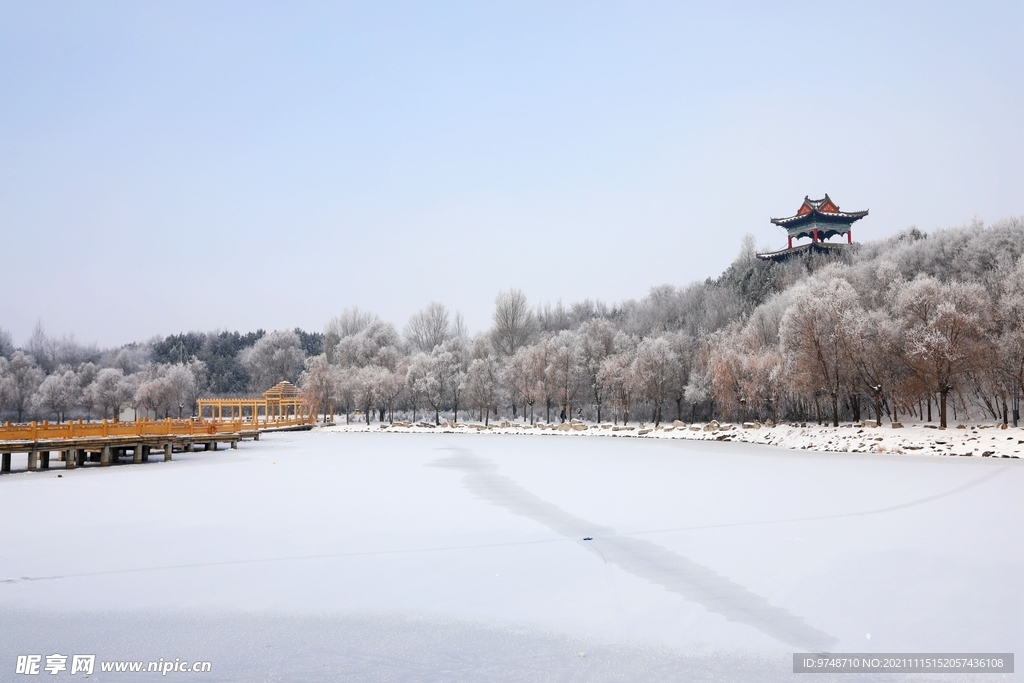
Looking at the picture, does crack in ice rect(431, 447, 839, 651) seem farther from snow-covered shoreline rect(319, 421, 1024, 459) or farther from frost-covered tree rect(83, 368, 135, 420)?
frost-covered tree rect(83, 368, 135, 420)

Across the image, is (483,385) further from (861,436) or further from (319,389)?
(861,436)

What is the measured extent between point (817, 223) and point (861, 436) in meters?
39.3

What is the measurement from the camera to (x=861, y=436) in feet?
99.7

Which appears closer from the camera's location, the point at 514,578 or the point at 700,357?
the point at 514,578

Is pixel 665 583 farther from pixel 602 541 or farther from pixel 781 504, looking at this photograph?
pixel 781 504

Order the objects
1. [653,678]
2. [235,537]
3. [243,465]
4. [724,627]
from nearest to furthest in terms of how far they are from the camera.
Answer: [653,678] → [724,627] → [235,537] → [243,465]

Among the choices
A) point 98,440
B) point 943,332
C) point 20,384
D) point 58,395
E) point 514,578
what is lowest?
point 514,578

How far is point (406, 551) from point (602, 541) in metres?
2.77

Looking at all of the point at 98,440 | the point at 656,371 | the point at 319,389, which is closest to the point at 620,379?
the point at 656,371

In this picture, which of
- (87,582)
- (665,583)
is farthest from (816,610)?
(87,582)

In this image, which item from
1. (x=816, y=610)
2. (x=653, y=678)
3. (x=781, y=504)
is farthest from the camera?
(x=781, y=504)

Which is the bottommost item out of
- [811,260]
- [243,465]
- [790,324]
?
[243,465]

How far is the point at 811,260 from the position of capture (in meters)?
62.3

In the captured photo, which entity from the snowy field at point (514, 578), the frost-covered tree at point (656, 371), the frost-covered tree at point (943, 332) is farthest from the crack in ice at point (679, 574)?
the frost-covered tree at point (656, 371)
